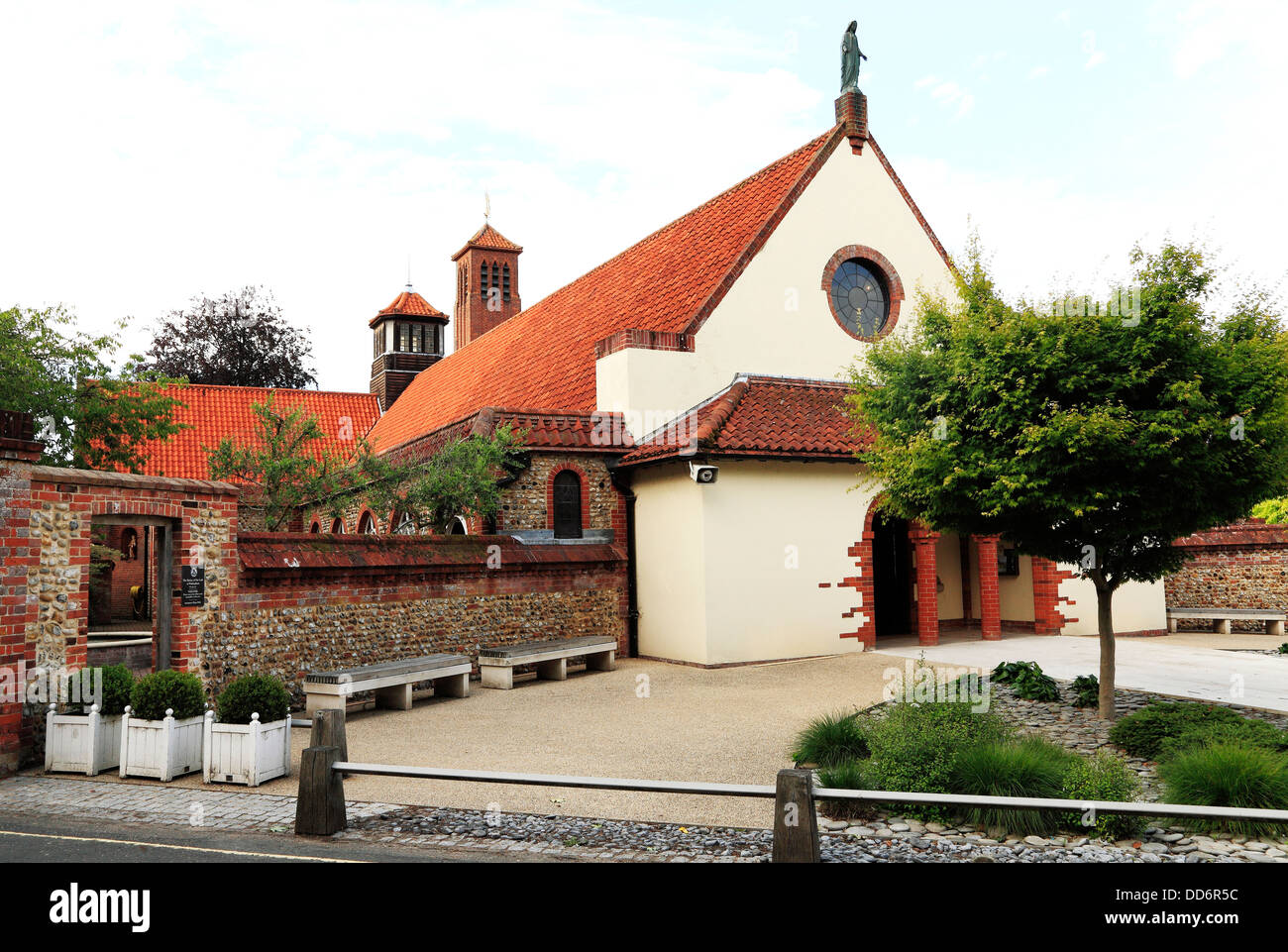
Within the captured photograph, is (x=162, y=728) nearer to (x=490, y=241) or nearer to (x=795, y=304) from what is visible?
(x=795, y=304)

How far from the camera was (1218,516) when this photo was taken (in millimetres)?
9016

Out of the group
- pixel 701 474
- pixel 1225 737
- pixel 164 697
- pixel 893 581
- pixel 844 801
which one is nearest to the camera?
pixel 844 801

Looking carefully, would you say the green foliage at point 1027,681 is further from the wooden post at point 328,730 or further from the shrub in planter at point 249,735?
the shrub in planter at point 249,735

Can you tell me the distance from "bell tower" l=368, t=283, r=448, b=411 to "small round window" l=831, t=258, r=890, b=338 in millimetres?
22391

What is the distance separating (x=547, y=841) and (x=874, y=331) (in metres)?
13.6

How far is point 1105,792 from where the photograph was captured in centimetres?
652

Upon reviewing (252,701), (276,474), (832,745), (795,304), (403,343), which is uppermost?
(403,343)

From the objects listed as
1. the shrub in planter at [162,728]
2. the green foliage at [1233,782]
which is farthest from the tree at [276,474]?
the green foliage at [1233,782]

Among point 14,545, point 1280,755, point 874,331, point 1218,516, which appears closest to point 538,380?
point 874,331

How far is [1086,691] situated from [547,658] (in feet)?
23.9

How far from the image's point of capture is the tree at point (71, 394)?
54.1 ft

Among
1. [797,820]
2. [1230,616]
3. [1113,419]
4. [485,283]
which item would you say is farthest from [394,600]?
[485,283]

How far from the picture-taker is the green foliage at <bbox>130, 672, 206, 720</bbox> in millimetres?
8383
